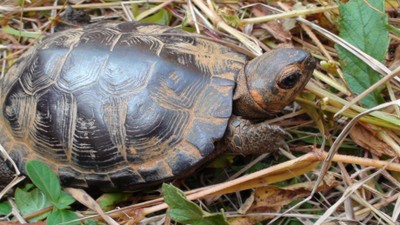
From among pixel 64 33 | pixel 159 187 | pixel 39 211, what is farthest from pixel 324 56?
pixel 39 211

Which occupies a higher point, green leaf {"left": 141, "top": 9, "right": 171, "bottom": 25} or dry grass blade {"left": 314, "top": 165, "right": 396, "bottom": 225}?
green leaf {"left": 141, "top": 9, "right": 171, "bottom": 25}

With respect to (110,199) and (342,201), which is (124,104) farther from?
(342,201)

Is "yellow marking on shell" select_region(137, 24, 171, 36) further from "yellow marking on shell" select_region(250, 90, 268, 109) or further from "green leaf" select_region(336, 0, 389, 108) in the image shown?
"green leaf" select_region(336, 0, 389, 108)

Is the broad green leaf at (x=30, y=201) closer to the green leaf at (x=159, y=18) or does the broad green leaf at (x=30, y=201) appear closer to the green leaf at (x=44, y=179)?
the green leaf at (x=44, y=179)

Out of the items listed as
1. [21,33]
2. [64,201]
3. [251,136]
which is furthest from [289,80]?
[21,33]

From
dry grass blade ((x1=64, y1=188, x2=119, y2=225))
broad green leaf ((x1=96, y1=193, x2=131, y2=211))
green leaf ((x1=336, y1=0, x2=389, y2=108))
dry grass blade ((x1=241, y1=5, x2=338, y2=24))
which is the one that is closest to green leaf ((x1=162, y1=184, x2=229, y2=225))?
dry grass blade ((x1=64, y1=188, x2=119, y2=225))
